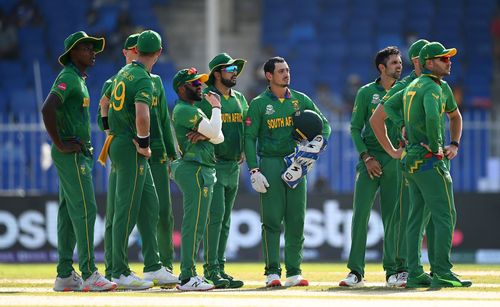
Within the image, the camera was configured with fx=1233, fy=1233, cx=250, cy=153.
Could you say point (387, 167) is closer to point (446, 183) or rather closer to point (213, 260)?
point (446, 183)

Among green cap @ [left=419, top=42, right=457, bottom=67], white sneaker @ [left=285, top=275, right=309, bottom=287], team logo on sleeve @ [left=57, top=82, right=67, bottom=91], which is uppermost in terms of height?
green cap @ [left=419, top=42, right=457, bottom=67]

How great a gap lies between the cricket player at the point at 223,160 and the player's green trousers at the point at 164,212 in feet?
1.34

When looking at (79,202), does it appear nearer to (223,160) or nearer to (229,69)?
(223,160)

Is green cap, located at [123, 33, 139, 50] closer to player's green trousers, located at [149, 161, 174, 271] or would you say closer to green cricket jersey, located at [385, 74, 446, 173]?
player's green trousers, located at [149, 161, 174, 271]

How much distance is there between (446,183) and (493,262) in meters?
7.74

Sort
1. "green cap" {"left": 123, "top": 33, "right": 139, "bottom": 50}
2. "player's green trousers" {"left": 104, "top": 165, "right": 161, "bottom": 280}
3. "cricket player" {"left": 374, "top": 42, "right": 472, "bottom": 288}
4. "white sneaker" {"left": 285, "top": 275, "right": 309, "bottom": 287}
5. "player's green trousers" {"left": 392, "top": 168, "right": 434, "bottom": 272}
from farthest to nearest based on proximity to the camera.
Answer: "green cap" {"left": 123, "top": 33, "right": 139, "bottom": 50} < "player's green trousers" {"left": 392, "top": 168, "right": 434, "bottom": 272} < "white sneaker" {"left": 285, "top": 275, "right": 309, "bottom": 287} < "player's green trousers" {"left": 104, "top": 165, "right": 161, "bottom": 280} < "cricket player" {"left": 374, "top": 42, "right": 472, "bottom": 288}

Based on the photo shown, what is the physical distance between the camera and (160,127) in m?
11.5

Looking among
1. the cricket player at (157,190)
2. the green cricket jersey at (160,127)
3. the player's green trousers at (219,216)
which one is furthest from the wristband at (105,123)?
the player's green trousers at (219,216)

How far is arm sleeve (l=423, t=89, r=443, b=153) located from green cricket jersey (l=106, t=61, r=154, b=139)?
7.90ft

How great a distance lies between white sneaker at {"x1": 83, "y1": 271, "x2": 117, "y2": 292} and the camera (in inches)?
424

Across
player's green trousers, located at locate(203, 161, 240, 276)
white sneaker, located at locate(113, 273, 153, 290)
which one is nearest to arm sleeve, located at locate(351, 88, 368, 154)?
player's green trousers, located at locate(203, 161, 240, 276)

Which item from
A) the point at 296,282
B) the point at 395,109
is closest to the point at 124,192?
the point at 296,282

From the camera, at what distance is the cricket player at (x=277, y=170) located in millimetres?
11586

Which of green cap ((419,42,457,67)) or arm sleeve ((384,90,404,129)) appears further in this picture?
arm sleeve ((384,90,404,129))
